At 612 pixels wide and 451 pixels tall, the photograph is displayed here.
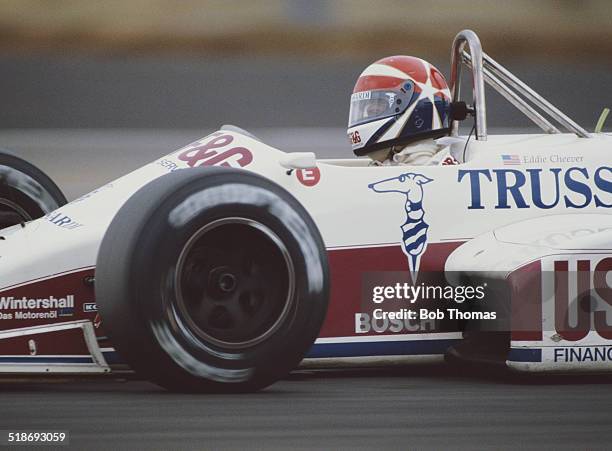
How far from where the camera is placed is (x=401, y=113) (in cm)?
530

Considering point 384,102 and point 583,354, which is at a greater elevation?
point 384,102

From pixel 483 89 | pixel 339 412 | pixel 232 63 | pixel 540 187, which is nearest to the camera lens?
pixel 339 412

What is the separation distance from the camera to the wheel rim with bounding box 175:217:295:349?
4020mm

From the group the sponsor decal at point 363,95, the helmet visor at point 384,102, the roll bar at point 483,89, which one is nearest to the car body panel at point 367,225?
the roll bar at point 483,89

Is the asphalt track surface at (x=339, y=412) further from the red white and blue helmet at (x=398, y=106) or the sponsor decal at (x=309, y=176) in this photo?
the red white and blue helmet at (x=398, y=106)

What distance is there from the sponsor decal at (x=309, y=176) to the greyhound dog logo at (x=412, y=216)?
0.63 feet

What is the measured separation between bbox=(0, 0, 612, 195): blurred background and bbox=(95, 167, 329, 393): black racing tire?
617 centimetres

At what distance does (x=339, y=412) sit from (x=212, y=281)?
68 centimetres

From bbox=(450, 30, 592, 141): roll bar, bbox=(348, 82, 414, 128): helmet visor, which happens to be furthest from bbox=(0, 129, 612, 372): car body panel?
bbox=(348, 82, 414, 128): helmet visor

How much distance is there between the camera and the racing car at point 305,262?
393 centimetres

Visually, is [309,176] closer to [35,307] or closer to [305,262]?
[305,262]

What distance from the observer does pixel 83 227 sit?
14.4 ft

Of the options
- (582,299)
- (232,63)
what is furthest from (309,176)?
(232,63)

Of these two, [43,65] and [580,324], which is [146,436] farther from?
[43,65]
